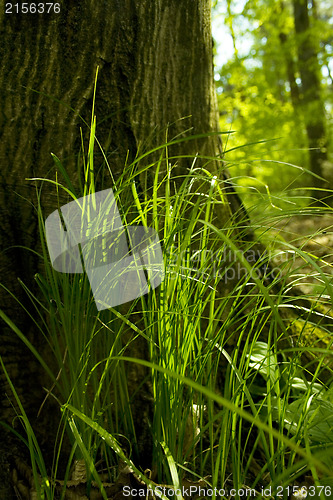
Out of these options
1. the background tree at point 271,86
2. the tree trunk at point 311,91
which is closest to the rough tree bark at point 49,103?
the background tree at point 271,86

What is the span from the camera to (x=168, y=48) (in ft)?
3.52

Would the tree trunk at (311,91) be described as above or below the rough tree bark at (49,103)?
above

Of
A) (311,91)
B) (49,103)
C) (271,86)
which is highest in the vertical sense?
(271,86)

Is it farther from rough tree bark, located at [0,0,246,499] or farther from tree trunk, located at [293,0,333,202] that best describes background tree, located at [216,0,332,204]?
rough tree bark, located at [0,0,246,499]

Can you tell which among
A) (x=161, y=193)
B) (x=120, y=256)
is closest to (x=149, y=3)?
(x=161, y=193)

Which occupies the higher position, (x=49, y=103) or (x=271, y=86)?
(x=271, y=86)

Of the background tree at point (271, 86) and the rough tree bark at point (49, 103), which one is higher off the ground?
the background tree at point (271, 86)

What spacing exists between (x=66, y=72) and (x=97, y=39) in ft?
0.37

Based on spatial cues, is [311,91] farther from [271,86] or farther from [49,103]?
[49,103]

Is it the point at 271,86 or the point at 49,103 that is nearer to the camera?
the point at 49,103

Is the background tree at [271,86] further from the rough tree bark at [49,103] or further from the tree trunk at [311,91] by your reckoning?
the rough tree bark at [49,103]

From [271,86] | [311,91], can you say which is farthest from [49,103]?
[271,86]

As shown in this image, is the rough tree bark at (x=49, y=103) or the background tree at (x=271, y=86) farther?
the background tree at (x=271, y=86)

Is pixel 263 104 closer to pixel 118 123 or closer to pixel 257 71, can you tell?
pixel 257 71
